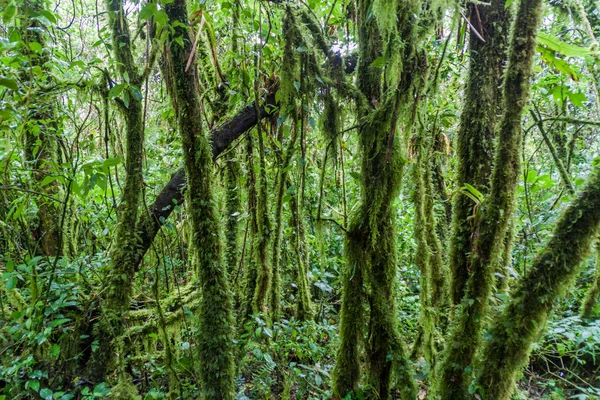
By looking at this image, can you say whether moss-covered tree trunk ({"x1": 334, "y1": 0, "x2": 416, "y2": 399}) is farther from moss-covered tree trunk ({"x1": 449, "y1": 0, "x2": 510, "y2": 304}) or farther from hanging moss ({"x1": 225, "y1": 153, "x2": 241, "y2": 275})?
hanging moss ({"x1": 225, "y1": 153, "x2": 241, "y2": 275})

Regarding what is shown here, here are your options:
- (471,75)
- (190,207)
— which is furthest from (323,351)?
(471,75)

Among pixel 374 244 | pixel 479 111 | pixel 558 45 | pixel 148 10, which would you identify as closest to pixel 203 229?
pixel 374 244

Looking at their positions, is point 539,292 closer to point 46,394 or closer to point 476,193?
point 476,193

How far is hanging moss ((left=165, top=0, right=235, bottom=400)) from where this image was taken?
85.1 inches

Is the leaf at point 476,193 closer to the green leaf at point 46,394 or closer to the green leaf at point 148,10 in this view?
the green leaf at point 148,10

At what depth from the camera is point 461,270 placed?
229 centimetres

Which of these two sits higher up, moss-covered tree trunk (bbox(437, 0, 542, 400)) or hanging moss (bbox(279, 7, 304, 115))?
hanging moss (bbox(279, 7, 304, 115))

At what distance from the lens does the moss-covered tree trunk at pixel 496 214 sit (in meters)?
1.72

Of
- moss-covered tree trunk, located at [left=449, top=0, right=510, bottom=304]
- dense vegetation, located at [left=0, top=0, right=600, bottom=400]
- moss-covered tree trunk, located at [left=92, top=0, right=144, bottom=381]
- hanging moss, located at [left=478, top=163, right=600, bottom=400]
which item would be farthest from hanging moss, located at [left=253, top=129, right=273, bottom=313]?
hanging moss, located at [left=478, top=163, right=600, bottom=400]

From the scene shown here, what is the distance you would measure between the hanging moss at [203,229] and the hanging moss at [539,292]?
1450mm

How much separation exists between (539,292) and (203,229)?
1827 millimetres

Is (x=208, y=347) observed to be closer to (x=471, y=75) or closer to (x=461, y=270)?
(x=461, y=270)

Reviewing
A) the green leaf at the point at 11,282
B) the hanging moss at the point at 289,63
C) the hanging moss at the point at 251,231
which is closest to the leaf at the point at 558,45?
the hanging moss at the point at 289,63

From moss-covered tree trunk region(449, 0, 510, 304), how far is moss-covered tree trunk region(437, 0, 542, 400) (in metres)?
0.42
